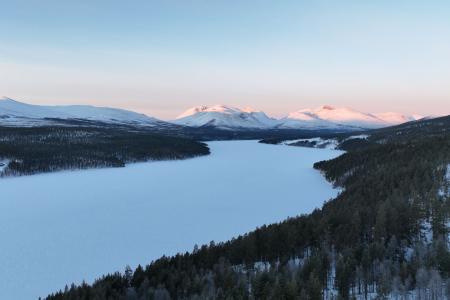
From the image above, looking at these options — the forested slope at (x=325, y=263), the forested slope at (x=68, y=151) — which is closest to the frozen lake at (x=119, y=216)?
→ the forested slope at (x=325, y=263)

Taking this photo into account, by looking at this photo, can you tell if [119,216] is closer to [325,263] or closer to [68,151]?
[325,263]

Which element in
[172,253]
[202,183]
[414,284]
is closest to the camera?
[414,284]

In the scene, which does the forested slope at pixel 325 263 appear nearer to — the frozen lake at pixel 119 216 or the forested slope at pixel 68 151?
the frozen lake at pixel 119 216

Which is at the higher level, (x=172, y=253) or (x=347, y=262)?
(x=347, y=262)

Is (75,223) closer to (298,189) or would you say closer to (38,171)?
(298,189)

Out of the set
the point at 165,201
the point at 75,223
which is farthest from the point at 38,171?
the point at 75,223

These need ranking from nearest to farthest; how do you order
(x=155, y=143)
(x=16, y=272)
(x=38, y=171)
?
(x=16, y=272) < (x=38, y=171) < (x=155, y=143)

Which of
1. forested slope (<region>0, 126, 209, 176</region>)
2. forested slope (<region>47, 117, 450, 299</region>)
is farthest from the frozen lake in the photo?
forested slope (<region>0, 126, 209, 176</region>)
